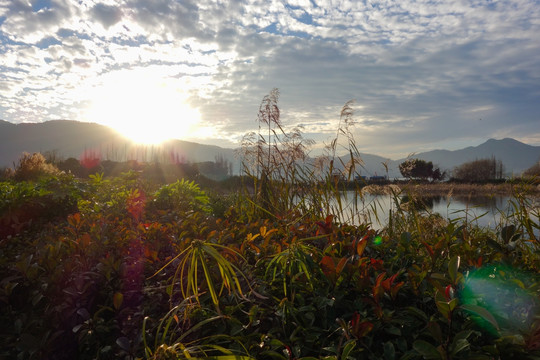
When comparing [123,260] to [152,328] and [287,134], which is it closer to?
[152,328]

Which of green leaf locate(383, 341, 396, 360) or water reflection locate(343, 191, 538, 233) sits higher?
water reflection locate(343, 191, 538, 233)

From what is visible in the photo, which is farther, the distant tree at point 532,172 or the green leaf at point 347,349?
the distant tree at point 532,172

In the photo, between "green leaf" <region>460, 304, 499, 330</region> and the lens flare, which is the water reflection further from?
"green leaf" <region>460, 304, 499, 330</region>

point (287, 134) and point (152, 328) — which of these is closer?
point (152, 328)

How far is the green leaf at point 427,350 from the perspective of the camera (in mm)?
802

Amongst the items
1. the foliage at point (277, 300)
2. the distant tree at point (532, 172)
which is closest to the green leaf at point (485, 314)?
the foliage at point (277, 300)

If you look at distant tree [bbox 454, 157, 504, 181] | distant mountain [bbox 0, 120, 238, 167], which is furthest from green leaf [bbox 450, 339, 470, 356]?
distant mountain [bbox 0, 120, 238, 167]

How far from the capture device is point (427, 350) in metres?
0.81

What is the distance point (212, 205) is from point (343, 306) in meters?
2.94

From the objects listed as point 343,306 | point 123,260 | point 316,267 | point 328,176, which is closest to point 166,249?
point 123,260

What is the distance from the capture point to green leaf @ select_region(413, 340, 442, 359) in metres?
0.80

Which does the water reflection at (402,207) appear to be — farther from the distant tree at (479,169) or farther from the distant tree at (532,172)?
the distant tree at (479,169)

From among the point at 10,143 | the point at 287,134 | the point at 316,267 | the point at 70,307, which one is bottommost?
the point at 70,307

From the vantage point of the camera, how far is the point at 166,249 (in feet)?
6.15
